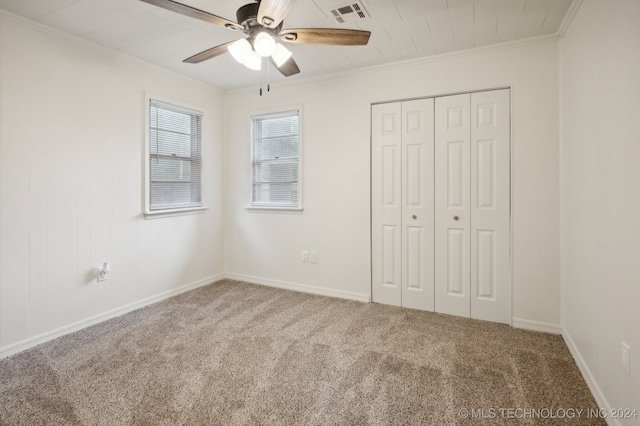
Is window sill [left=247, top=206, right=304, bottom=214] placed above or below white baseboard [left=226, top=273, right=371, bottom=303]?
above

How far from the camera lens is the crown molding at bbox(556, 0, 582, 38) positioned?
7.01 ft

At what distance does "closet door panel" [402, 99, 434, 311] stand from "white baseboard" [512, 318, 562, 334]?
730 mm

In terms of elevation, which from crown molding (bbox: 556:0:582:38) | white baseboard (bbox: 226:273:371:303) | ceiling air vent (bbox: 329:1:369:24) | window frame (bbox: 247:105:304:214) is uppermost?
ceiling air vent (bbox: 329:1:369:24)

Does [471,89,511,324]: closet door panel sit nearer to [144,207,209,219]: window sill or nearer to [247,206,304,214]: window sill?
[247,206,304,214]: window sill

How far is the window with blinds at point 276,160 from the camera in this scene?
3.88 meters

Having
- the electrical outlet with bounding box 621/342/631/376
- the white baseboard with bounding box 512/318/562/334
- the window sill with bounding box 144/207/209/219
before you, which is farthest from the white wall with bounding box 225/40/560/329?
the electrical outlet with bounding box 621/342/631/376

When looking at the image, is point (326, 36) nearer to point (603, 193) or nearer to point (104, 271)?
point (603, 193)

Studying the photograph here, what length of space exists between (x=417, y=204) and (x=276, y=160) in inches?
71.0

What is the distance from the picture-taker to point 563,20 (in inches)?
93.7

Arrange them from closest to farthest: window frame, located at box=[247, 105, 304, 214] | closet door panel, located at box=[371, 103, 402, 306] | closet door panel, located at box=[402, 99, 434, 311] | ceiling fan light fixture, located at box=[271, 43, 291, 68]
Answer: ceiling fan light fixture, located at box=[271, 43, 291, 68] < closet door panel, located at box=[402, 99, 434, 311] < closet door panel, located at box=[371, 103, 402, 306] < window frame, located at box=[247, 105, 304, 214]

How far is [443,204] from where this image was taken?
10.2ft

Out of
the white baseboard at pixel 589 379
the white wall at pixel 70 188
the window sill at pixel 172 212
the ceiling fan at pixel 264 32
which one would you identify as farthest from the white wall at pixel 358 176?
the ceiling fan at pixel 264 32

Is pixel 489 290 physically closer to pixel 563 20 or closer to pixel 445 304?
pixel 445 304

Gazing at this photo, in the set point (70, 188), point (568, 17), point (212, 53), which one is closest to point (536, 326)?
point (568, 17)
